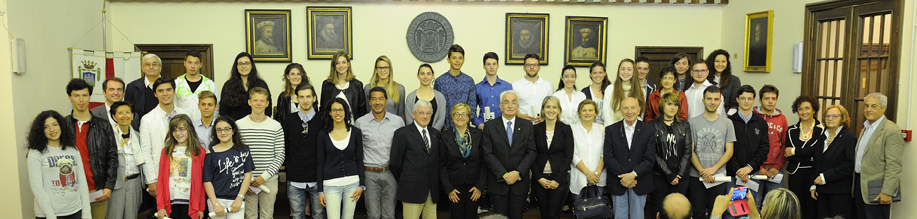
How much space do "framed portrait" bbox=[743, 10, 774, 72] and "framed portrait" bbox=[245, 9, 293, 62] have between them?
5.82 meters

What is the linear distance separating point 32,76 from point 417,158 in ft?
A: 12.1

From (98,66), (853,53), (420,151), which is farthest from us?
(98,66)

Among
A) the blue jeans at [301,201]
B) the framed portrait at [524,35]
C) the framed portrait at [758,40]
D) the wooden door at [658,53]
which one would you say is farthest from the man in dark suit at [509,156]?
the framed portrait at [758,40]

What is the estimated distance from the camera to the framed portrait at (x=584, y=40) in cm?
738

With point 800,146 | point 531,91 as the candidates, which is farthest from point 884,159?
point 531,91

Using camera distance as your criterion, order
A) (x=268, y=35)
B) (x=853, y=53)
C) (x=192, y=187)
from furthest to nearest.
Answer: (x=268, y=35), (x=853, y=53), (x=192, y=187)

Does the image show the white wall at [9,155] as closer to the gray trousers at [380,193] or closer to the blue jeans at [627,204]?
the gray trousers at [380,193]

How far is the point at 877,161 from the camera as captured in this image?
14.2 ft

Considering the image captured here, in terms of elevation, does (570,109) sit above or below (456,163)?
above

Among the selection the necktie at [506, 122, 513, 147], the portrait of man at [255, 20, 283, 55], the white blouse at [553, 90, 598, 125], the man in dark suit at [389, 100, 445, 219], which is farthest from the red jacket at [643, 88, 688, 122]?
the portrait of man at [255, 20, 283, 55]

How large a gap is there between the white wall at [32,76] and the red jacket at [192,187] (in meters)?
1.92

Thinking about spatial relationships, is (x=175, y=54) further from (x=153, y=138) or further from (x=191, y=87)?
(x=153, y=138)

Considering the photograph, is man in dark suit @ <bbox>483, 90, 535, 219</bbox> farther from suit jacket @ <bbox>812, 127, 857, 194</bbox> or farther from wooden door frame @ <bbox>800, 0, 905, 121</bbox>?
wooden door frame @ <bbox>800, 0, 905, 121</bbox>

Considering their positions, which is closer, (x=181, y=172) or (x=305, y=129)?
(x=181, y=172)
